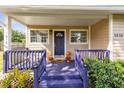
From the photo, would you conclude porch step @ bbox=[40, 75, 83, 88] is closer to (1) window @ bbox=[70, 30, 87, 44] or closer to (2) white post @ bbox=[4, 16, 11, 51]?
(2) white post @ bbox=[4, 16, 11, 51]

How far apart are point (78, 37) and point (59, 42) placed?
4.68 ft

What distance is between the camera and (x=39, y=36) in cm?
1526

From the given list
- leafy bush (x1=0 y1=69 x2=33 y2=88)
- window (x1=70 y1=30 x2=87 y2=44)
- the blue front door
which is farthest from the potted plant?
leafy bush (x1=0 y1=69 x2=33 y2=88)

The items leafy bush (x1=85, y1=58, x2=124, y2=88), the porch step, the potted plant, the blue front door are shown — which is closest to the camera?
leafy bush (x1=85, y1=58, x2=124, y2=88)

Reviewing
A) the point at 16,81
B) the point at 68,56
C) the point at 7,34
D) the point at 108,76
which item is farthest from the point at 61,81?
the point at 68,56

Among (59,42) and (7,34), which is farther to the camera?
(59,42)

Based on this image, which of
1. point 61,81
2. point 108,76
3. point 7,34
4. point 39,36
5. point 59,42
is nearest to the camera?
point 108,76

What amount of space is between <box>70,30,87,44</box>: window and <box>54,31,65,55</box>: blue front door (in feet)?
2.14

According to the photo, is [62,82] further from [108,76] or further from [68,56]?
[68,56]

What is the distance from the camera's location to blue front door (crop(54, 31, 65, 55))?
50.2 feet
